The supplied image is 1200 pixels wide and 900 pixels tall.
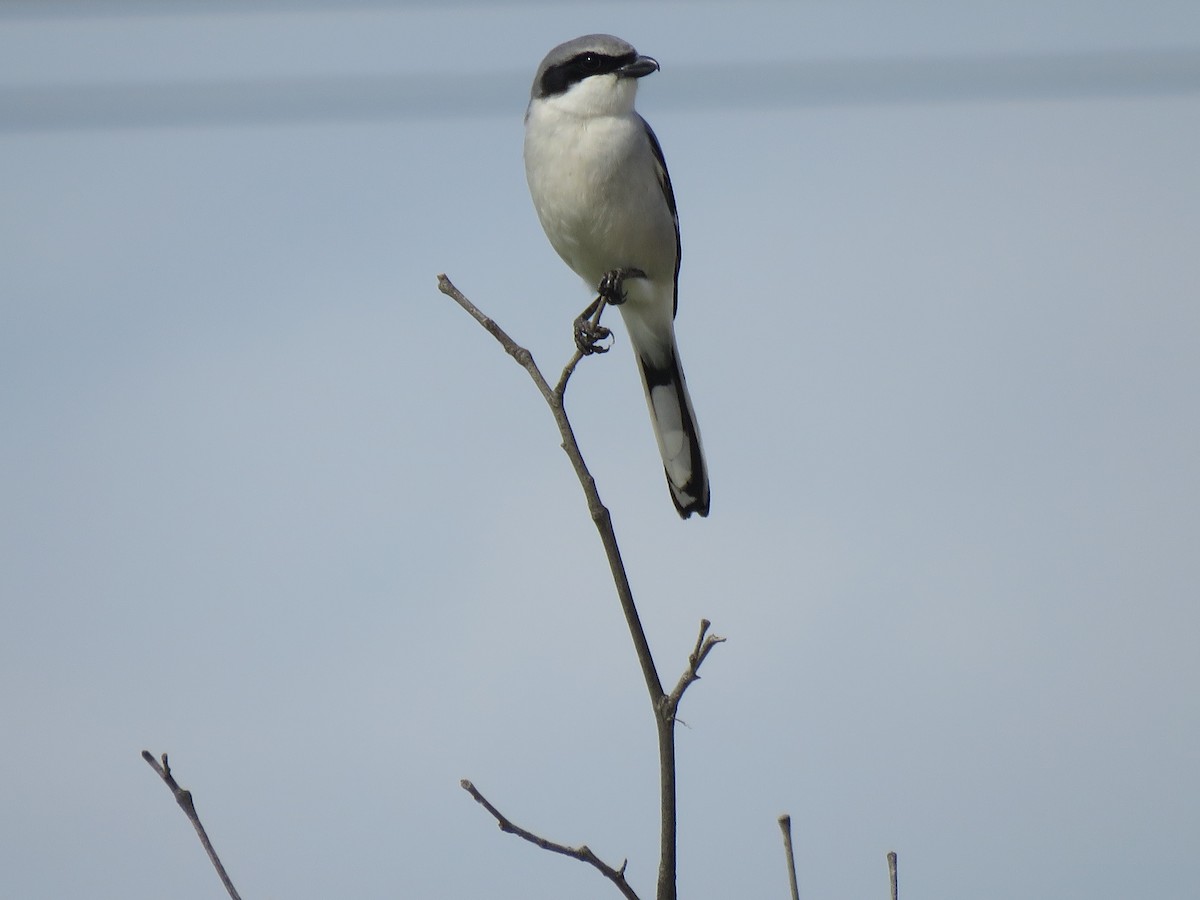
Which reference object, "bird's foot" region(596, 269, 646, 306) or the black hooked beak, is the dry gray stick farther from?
the black hooked beak

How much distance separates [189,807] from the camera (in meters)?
1.97

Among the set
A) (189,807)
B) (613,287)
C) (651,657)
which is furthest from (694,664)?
(613,287)

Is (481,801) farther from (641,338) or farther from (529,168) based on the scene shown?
(641,338)

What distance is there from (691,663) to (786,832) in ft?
0.98

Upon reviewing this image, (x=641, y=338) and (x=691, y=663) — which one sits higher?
(x=641, y=338)

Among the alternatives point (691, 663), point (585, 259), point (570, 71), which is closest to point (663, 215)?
point (585, 259)

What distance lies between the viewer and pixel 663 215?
4828mm

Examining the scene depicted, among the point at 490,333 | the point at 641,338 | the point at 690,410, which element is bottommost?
the point at 490,333

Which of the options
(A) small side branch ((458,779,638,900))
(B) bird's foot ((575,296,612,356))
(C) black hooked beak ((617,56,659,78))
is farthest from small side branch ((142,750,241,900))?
(C) black hooked beak ((617,56,659,78))

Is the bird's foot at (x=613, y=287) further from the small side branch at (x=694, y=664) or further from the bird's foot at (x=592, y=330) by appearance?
the small side branch at (x=694, y=664)

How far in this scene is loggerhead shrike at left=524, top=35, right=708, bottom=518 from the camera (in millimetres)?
4566

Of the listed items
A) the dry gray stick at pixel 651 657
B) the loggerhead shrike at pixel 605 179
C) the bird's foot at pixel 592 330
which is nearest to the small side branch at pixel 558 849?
the dry gray stick at pixel 651 657

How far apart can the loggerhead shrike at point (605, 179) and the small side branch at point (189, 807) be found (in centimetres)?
259

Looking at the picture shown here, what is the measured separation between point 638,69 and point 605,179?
0.46m
